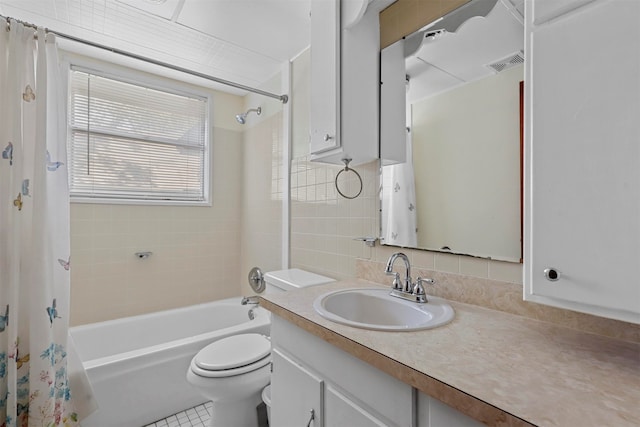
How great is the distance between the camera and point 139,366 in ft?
5.38

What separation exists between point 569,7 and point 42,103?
198 centimetres

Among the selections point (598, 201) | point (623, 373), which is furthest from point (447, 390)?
point (598, 201)

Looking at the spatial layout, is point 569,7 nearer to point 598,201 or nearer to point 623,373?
point 598,201

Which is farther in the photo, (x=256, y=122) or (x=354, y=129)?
(x=256, y=122)

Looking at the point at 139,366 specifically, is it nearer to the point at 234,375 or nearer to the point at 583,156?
the point at 234,375

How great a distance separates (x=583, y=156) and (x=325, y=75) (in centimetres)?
104

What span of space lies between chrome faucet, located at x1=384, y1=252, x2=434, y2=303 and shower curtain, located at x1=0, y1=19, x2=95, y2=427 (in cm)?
154

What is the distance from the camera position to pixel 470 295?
1.10m

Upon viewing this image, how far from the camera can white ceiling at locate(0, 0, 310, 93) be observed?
5.29ft

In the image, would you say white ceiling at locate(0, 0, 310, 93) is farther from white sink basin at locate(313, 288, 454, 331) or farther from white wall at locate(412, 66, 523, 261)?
white sink basin at locate(313, 288, 454, 331)

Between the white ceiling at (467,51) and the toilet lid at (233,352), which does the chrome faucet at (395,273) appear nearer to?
the white ceiling at (467,51)

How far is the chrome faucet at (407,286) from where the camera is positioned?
1.11 metres

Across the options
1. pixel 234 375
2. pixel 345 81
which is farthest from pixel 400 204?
pixel 234 375

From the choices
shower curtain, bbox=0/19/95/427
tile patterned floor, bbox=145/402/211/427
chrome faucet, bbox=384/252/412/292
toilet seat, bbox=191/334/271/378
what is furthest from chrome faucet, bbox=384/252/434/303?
shower curtain, bbox=0/19/95/427
